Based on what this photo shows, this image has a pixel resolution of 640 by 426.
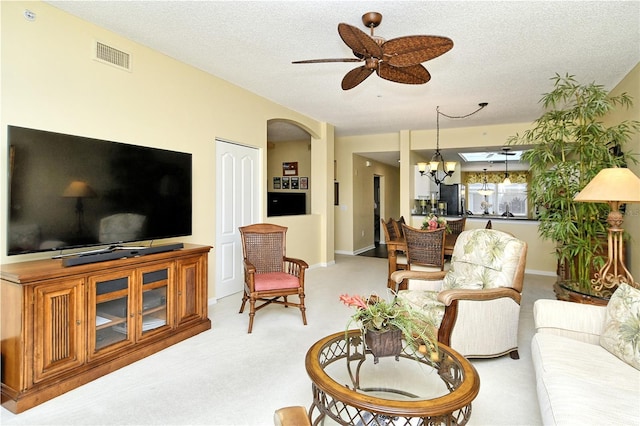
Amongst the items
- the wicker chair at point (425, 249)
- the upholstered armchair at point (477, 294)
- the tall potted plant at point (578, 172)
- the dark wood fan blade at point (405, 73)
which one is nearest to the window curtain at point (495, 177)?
the tall potted plant at point (578, 172)

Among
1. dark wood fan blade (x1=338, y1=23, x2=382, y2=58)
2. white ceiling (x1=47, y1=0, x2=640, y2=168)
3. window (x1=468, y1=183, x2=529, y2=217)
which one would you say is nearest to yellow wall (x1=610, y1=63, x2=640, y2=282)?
white ceiling (x1=47, y1=0, x2=640, y2=168)

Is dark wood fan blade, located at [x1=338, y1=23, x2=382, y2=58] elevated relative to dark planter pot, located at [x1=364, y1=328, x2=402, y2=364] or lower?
elevated

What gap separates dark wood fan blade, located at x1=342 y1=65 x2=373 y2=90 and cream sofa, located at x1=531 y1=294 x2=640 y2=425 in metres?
2.16

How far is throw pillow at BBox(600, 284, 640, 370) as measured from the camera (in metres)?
1.68

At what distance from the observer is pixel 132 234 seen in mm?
2762

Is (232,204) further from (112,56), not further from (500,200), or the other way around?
(500,200)

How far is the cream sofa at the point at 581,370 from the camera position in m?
1.28

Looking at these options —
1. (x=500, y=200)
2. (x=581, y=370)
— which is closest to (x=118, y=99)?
(x=581, y=370)

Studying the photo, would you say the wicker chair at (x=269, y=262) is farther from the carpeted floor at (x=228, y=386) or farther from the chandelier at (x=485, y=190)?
the chandelier at (x=485, y=190)

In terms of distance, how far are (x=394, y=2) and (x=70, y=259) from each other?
113 inches

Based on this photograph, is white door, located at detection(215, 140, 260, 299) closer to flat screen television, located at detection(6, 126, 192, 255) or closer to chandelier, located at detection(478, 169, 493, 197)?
flat screen television, located at detection(6, 126, 192, 255)

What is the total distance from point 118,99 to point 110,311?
6.03ft

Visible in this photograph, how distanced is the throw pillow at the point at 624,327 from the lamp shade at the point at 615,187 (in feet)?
2.18

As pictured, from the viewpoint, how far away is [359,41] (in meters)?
2.28
